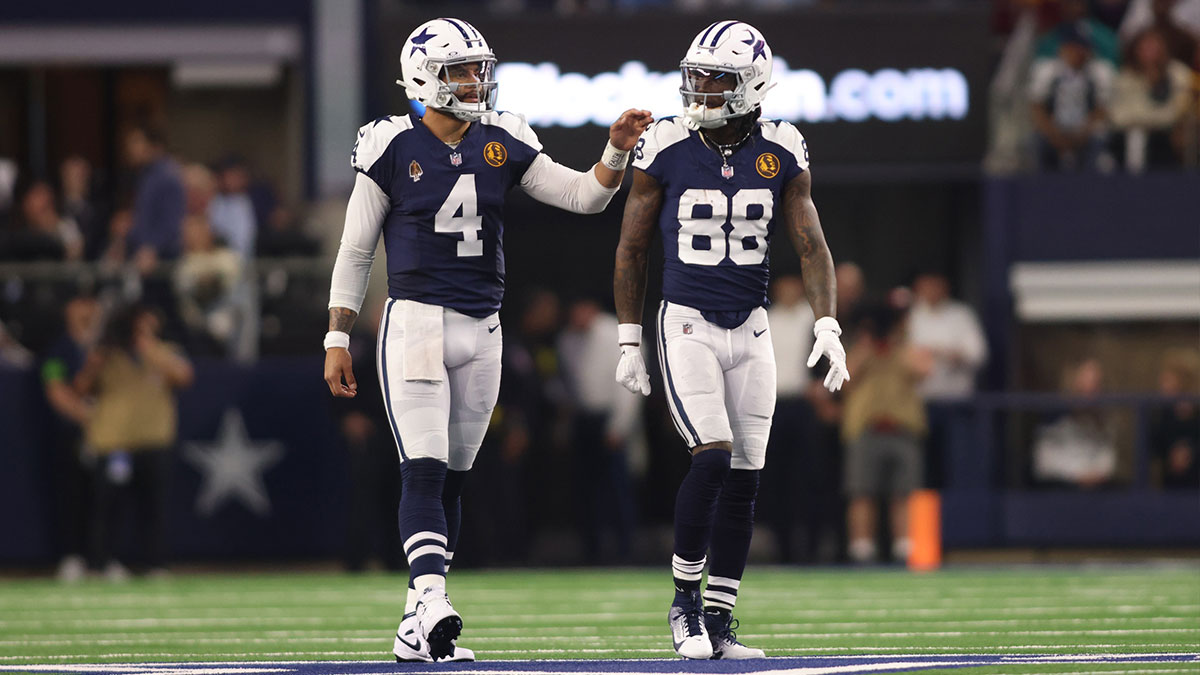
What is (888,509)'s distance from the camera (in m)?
14.4

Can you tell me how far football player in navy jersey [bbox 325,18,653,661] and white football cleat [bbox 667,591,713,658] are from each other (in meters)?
0.78

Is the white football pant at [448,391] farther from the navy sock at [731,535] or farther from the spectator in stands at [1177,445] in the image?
the spectator in stands at [1177,445]

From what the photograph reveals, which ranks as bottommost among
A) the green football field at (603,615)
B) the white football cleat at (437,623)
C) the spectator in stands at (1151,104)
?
the green football field at (603,615)

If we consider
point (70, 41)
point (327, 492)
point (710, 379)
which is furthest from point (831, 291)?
point (70, 41)

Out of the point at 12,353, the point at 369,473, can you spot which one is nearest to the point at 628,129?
the point at 369,473

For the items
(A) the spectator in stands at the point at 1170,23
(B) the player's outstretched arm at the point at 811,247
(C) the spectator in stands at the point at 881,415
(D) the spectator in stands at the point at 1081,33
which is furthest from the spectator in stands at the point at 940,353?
(B) the player's outstretched arm at the point at 811,247

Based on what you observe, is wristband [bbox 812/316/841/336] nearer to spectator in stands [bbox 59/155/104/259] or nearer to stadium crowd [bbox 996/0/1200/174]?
stadium crowd [bbox 996/0/1200/174]

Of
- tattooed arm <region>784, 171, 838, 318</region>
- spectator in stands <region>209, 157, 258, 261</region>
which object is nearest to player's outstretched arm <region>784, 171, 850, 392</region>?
tattooed arm <region>784, 171, 838, 318</region>

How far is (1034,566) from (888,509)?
3.60 ft

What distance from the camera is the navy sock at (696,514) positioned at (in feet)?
23.0

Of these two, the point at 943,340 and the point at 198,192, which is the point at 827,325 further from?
the point at 198,192

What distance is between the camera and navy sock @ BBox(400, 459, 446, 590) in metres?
6.97

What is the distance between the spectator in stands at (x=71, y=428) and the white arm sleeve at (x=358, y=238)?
731cm

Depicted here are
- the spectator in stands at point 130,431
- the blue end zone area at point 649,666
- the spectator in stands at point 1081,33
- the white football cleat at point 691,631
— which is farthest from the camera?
the spectator in stands at point 1081,33
